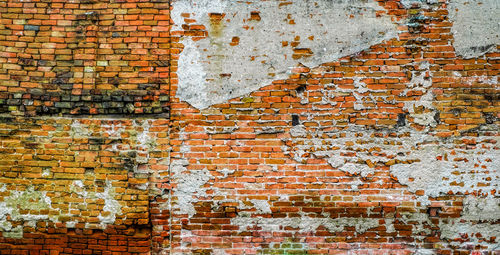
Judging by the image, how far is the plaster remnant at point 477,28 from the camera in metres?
2.97

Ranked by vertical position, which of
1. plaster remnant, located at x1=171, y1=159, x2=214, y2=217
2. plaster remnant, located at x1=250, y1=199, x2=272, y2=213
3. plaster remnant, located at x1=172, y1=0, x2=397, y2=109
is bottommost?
plaster remnant, located at x1=250, y1=199, x2=272, y2=213

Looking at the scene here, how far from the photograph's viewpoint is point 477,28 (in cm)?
297

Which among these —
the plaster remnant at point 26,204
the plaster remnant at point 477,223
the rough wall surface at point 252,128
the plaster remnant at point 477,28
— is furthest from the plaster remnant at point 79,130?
the plaster remnant at point 477,28

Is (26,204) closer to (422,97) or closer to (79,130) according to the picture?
(79,130)

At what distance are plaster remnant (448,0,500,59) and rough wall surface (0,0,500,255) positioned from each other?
0.03 feet

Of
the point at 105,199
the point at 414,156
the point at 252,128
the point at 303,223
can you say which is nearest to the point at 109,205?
the point at 105,199

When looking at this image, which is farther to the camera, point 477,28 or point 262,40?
point 262,40

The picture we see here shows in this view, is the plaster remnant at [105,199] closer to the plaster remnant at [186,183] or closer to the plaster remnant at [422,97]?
the plaster remnant at [186,183]

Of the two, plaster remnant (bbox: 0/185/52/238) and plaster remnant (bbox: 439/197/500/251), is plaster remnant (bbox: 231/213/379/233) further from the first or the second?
plaster remnant (bbox: 0/185/52/238)

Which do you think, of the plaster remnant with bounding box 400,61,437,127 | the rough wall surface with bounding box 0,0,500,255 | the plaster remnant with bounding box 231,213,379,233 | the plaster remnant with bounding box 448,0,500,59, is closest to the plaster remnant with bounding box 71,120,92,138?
the rough wall surface with bounding box 0,0,500,255

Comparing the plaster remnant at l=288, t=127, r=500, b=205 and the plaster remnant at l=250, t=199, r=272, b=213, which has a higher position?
the plaster remnant at l=288, t=127, r=500, b=205

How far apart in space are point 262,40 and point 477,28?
2070 mm

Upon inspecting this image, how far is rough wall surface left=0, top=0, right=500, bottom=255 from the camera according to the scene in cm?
299

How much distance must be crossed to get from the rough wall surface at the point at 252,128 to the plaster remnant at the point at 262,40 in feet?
0.05
